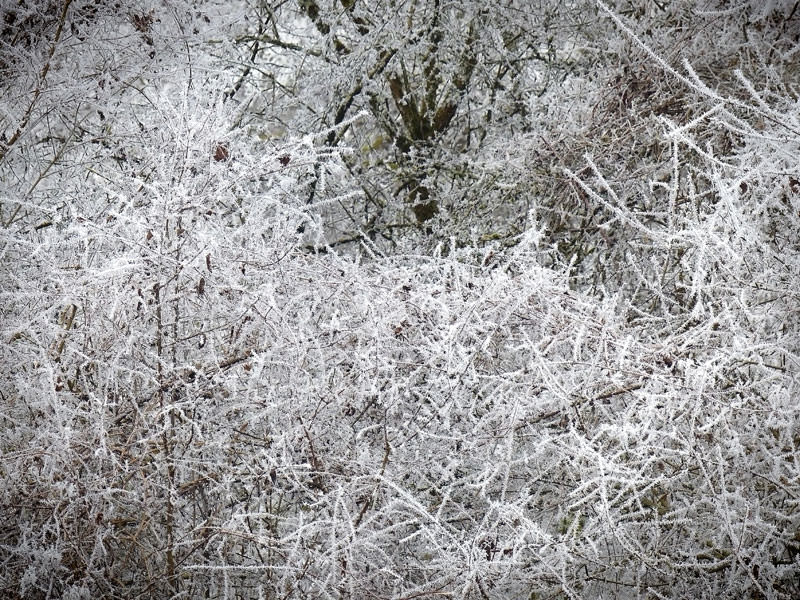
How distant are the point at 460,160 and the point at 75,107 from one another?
2948mm

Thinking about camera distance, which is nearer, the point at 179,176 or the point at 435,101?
the point at 179,176

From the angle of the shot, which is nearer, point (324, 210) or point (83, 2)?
point (83, 2)

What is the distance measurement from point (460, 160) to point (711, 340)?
3.24m

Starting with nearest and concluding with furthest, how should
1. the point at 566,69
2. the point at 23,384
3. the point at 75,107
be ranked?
the point at 23,384
the point at 75,107
the point at 566,69

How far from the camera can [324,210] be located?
648 centimetres

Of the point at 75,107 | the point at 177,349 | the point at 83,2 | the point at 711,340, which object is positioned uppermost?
the point at 83,2

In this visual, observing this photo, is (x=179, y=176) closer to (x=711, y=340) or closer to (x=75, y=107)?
(x=75, y=107)

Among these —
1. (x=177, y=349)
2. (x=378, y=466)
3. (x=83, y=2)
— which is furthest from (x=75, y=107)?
(x=378, y=466)

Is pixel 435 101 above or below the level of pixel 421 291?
above

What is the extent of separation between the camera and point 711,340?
3.10m

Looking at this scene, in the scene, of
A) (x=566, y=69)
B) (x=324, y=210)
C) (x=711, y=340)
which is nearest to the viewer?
(x=711, y=340)

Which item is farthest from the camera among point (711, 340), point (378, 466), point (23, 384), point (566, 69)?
point (566, 69)

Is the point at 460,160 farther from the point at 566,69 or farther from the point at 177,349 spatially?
the point at 177,349

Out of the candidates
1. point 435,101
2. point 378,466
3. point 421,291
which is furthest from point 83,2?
point 435,101
